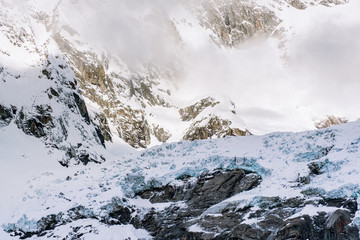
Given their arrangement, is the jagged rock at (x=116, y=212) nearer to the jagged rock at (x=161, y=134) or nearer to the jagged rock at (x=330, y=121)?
the jagged rock at (x=161, y=134)

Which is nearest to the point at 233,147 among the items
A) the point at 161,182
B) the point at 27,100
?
the point at 161,182

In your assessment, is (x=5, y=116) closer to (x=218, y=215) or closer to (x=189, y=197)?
(x=189, y=197)

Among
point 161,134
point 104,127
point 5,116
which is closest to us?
point 5,116

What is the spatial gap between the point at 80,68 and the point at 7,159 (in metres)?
75.4

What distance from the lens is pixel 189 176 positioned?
30656 millimetres

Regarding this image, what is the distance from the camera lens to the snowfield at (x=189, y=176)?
25281 mm

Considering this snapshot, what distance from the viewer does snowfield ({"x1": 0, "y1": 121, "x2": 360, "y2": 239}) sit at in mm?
25281

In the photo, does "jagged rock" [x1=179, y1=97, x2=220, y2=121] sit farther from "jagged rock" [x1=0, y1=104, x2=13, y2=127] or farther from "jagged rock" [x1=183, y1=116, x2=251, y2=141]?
"jagged rock" [x1=0, y1=104, x2=13, y2=127]

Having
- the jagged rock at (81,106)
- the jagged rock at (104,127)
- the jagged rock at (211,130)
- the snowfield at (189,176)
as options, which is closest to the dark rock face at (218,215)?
the snowfield at (189,176)

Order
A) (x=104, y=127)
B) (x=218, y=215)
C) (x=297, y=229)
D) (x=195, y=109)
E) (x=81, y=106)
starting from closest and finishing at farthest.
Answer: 1. (x=297, y=229)
2. (x=218, y=215)
3. (x=81, y=106)
4. (x=104, y=127)
5. (x=195, y=109)

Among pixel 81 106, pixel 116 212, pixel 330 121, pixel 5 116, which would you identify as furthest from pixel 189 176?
pixel 330 121

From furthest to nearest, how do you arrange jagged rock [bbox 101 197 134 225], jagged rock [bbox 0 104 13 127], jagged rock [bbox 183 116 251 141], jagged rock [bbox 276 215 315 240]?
jagged rock [bbox 183 116 251 141]
jagged rock [bbox 0 104 13 127]
jagged rock [bbox 101 197 134 225]
jagged rock [bbox 276 215 315 240]

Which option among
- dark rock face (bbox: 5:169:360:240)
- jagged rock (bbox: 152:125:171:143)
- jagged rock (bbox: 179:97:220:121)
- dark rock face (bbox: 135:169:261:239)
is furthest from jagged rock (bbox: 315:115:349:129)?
dark rock face (bbox: 5:169:360:240)

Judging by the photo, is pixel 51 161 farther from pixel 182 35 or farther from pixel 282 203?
pixel 182 35
